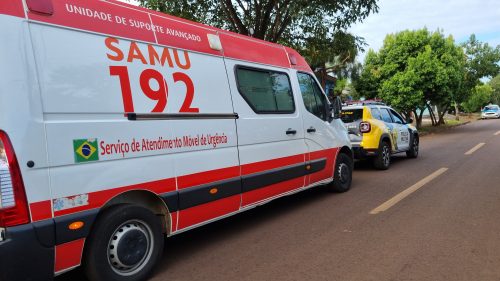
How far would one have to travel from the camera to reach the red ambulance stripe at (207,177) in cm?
438

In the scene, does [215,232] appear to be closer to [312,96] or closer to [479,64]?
[312,96]

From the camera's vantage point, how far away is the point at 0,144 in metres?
3.03

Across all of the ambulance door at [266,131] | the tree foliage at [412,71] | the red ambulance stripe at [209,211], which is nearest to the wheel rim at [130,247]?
the red ambulance stripe at [209,211]

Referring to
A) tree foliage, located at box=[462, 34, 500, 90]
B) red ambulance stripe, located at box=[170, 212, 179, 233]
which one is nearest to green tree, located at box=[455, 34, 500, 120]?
tree foliage, located at box=[462, 34, 500, 90]

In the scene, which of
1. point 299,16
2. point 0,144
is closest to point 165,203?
point 0,144

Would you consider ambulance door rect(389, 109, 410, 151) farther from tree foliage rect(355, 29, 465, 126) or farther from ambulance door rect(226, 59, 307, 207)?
tree foliage rect(355, 29, 465, 126)

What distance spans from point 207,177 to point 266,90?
171 centimetres

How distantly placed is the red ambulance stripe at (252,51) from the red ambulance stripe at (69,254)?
2.72 m

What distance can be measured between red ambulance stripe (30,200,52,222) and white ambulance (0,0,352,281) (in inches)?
0.4

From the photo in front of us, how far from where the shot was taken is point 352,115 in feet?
34.3

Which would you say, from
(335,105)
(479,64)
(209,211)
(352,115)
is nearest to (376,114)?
(352,115)

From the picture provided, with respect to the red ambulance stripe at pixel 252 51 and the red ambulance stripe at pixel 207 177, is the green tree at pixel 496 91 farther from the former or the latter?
the red ambulance stripe at pixel 207 177

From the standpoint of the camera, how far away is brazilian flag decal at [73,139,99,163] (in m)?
3.45

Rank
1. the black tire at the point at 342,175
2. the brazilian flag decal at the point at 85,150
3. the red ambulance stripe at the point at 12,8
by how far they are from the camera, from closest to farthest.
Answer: the red ambulance stripe at the point at 12,8, the brazilian flag decal at the point at 85,150, the black tire at the point at 342,175
